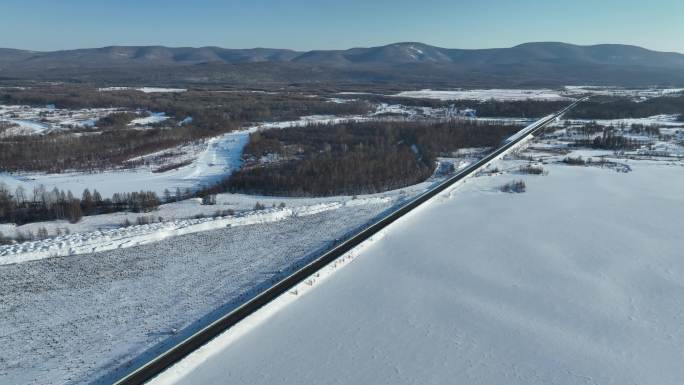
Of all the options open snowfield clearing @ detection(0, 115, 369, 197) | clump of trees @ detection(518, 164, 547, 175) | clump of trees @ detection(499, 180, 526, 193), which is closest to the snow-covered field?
clump of trees @ detection(518, 164, 547, 175)

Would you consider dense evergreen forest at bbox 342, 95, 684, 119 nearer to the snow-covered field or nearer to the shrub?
the snow-covered field

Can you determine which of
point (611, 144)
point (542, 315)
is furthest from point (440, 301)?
point (611, 144)

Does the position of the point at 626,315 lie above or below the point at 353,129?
below

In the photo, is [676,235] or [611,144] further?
[611,144]

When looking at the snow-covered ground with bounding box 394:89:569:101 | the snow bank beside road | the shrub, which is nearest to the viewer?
the snow bank beside road

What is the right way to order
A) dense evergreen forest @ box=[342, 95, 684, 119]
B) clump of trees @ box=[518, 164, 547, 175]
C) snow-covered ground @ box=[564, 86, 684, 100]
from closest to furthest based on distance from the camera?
clump of trees @ box=[518, 164, 547, 175]
dense evergreen forest @ box=[342, 95, 684, 119]
snow-covered ground @ box=[564, 86, 684, 100]

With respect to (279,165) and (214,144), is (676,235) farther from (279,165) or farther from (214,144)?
(214,144)
